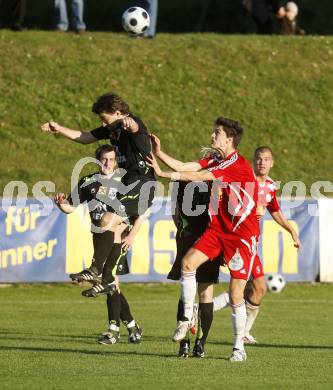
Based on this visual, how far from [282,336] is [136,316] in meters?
3.10

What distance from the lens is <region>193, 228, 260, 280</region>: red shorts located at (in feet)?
33.2

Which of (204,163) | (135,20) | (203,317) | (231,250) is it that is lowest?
(203,317)

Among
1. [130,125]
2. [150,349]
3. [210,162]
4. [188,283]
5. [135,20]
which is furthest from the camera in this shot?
[135,20]

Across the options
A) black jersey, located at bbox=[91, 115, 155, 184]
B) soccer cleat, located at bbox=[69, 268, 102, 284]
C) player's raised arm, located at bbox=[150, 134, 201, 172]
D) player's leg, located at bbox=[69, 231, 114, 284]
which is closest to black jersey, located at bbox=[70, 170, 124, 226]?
player's leg, located at bbox=[69, 231, 114, 284]

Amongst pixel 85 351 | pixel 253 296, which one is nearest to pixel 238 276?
pixel 85 351

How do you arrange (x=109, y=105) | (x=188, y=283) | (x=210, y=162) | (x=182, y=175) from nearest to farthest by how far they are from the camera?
(x=182, y=175), (x=188, y=283), (x=210, y=162), (x=109, y=105)

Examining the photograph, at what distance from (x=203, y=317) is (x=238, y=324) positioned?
46 centimetres

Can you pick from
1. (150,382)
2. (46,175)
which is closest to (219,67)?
(46,175)

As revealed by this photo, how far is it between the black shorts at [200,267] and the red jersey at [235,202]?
45 centimetres

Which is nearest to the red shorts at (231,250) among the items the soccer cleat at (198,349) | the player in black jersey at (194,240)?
the player in black jersey at (194,240)

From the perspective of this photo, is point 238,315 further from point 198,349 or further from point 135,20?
point 135,20

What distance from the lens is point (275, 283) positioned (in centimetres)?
1847

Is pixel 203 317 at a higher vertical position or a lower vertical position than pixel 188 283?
lower

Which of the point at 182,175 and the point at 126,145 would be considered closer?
the point at 182,175
